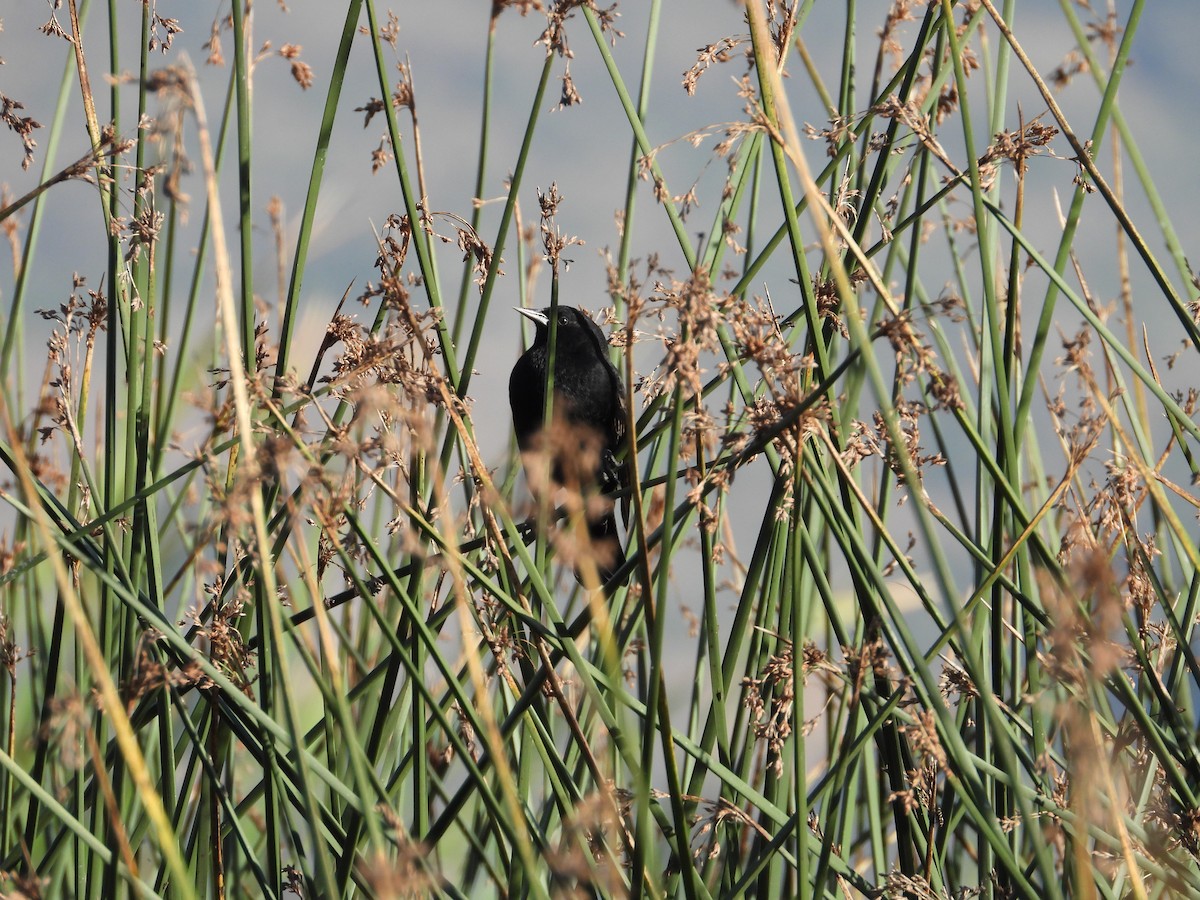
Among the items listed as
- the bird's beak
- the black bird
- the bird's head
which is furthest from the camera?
the bird's head

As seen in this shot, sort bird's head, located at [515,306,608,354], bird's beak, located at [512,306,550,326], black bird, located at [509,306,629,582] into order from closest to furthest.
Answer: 1. bird's beak, located at [512,306,550,326]
2. black bird, located at [509,306,629,582]
3. bird's head, located at [515,306,608,354]

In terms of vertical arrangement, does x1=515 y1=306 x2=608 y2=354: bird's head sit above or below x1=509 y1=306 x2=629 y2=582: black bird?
above

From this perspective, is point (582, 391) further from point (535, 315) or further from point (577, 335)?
point (535, 315)

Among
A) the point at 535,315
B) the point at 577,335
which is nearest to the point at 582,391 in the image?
the point at 577,335

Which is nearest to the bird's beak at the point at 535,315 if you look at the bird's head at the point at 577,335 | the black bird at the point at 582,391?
the black bird at the point at 582,391

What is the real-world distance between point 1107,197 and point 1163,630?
23.9 inches

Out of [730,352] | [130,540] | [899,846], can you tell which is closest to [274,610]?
[730,352]

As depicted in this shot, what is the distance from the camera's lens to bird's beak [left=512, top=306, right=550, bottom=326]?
6.70 feet

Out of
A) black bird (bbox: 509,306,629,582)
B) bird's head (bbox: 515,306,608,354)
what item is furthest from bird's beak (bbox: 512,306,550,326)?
Result: bird's head (bbox: 515,306,608,354)

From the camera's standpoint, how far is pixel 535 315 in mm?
2396

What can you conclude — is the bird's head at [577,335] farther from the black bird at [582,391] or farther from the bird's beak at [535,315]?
the bird's beak at [535,315]

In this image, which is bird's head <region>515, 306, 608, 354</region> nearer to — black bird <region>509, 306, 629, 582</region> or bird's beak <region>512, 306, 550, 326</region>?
black bird <region>509, 306, 629, 582</region>

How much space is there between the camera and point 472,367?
4.68 feet

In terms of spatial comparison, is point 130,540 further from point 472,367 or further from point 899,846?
point 899,846
